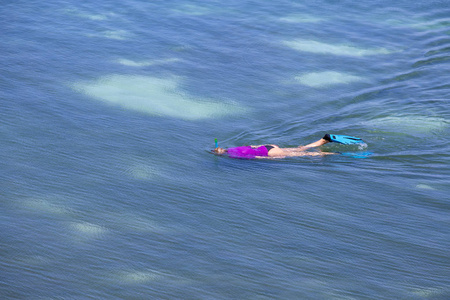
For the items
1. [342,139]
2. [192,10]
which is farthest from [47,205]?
[192,10]

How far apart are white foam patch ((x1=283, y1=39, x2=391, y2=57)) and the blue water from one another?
0.07 metres

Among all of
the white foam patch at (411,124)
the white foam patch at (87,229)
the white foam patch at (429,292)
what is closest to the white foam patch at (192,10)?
the white foam patch at (411,124)

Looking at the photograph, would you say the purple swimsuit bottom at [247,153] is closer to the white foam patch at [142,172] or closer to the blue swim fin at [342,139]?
the blue swim fin at [342,139]

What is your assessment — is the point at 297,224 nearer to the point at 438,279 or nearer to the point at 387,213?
the point at 387,213

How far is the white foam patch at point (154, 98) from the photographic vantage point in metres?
10.9

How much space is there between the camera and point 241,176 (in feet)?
28.8

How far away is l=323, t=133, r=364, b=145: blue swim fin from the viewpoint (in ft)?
31.1

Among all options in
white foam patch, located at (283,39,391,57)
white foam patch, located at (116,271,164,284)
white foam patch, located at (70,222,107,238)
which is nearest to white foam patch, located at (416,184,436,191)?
white foam patch, located at (116,271,164,284)

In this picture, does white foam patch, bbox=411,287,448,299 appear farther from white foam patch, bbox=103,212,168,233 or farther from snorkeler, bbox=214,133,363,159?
snorkeler, bbox=214,133,363,159

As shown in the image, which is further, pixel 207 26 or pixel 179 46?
pixel 207 26

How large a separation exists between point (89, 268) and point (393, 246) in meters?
3.53

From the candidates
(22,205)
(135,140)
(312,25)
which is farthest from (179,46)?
(22,205)

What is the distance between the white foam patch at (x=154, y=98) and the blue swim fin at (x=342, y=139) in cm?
215

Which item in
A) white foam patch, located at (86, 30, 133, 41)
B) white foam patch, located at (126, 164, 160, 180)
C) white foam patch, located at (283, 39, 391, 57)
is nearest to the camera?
white foam patch, located at (126, 164, 160, 180)
